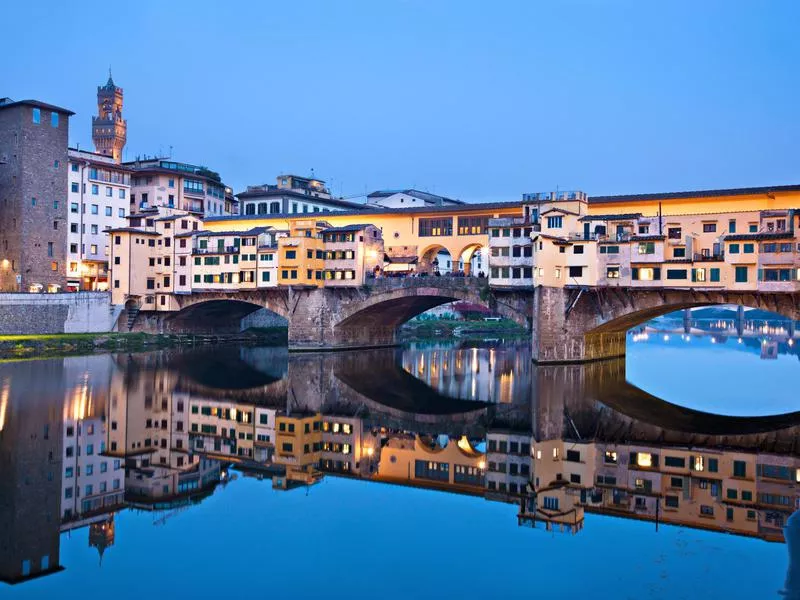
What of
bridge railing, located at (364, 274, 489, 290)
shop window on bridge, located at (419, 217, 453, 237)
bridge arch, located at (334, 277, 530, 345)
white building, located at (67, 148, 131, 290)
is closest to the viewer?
bridge arch, located at (334, 277, 530, 345)

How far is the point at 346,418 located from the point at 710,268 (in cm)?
2498

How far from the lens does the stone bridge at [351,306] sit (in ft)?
173

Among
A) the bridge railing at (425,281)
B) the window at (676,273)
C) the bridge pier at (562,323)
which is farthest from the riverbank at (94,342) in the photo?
the window at (676,273)

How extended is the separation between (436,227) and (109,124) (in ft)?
226

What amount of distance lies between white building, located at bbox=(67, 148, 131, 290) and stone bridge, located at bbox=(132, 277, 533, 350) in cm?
803

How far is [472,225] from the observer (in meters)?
57.6

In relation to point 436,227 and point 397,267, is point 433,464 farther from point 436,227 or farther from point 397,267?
point 397,267

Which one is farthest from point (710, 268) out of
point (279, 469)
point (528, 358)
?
point (279, 469)

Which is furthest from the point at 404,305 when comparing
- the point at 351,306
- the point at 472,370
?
the point at 472,370

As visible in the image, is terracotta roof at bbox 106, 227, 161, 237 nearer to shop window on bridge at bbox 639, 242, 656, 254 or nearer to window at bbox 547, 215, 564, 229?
window at bbox 547, 215, 564, 229

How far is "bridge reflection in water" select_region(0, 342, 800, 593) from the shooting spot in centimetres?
1783

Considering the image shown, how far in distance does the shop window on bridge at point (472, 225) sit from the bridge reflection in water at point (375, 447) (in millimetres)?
16520

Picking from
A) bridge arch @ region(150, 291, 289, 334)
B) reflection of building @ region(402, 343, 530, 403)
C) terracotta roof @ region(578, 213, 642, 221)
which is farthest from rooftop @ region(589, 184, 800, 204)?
bridge arch @ region(150, 291, 289, 334)

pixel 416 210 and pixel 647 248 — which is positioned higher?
pixel 416 210
